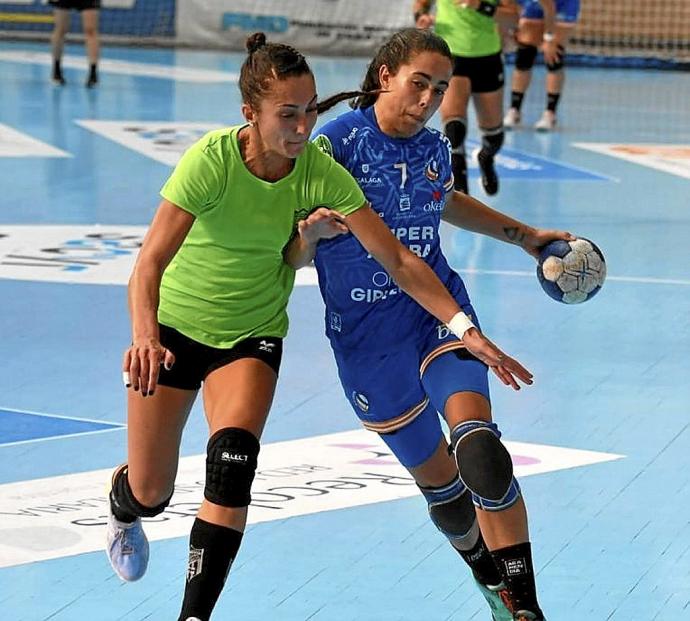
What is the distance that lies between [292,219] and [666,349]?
4.15m

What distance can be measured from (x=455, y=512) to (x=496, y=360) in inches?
23.6

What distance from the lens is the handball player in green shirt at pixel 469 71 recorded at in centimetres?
1141

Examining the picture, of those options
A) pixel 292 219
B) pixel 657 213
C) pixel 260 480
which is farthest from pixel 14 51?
pixel 292 219

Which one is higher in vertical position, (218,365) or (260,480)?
(218,365)

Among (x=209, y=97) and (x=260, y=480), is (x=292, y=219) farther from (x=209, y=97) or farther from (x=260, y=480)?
(x=209, y=97)

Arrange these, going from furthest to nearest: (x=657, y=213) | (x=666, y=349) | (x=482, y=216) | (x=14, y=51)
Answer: (x=14, y=51), (x=657, y=213), (x=666, y=349), (x=482, y=216)

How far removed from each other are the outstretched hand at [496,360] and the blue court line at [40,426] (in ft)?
8.67

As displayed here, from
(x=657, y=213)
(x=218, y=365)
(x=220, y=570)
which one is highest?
(x=218, y=365)

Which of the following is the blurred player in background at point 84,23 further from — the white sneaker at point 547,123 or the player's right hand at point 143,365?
the player's right hand at point 143,365

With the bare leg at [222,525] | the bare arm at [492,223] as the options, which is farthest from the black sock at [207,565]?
the bare arm at [492,223]

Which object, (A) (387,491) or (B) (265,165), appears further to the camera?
(A) (387,491)

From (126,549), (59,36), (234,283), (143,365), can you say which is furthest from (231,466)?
(59,36)

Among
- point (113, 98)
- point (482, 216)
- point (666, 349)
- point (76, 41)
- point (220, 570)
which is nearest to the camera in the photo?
point (220, 570)

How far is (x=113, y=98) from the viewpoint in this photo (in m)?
18.2
